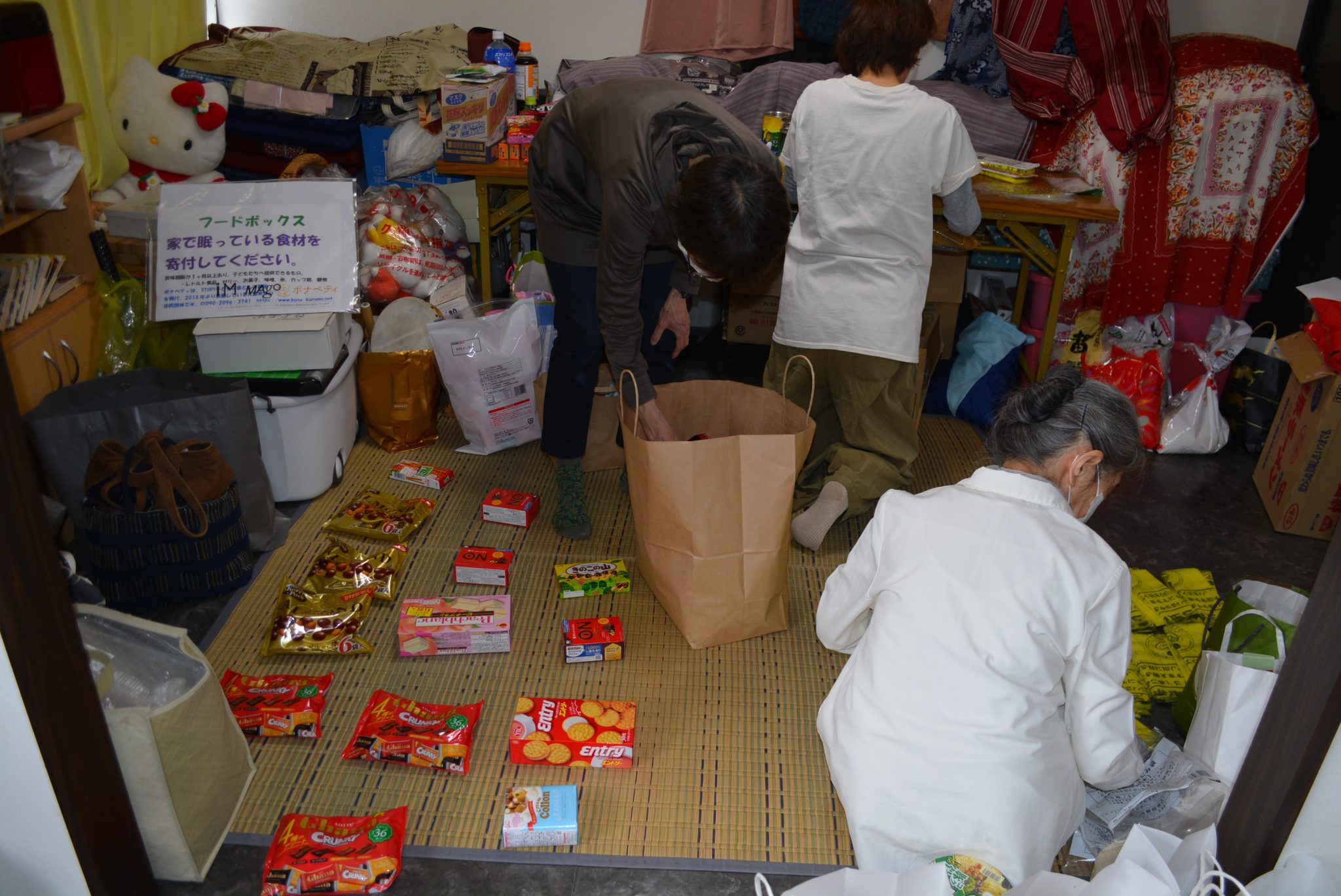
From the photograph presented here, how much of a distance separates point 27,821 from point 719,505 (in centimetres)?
124

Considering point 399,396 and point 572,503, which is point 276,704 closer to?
point 572,503

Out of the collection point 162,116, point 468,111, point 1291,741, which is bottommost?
point 1291,741

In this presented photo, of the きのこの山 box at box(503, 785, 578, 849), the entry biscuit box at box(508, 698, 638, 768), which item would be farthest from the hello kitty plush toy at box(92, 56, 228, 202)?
the きのこの山 box at box(503, 785, 578, 849)

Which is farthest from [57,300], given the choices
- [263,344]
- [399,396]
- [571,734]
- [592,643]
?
[571,734]

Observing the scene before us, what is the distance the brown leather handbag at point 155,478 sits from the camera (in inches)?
84.5

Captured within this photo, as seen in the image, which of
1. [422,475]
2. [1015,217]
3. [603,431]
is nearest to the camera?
[422,475]

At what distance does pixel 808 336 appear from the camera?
2539 millimetres

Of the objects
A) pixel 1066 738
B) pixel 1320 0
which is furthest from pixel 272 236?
pixel 1320 0

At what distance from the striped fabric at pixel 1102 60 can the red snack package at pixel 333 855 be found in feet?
9.82

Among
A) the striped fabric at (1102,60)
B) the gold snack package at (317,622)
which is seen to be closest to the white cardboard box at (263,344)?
the gold snack package at (317,622)

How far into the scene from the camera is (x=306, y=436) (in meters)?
2.64

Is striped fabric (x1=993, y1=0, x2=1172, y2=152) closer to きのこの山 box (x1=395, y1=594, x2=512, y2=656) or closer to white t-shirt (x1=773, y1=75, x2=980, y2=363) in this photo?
white t-shirt (x1=773, y1=75, x2=980, y2=363)

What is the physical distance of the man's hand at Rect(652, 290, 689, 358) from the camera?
2557mm

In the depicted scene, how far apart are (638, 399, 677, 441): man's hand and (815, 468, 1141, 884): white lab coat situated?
69 centimetres
